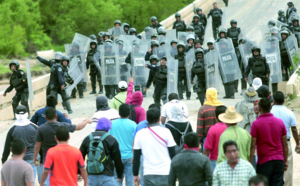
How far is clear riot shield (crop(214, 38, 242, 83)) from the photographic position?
1686 cm

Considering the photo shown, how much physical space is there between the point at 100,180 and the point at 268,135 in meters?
2.00

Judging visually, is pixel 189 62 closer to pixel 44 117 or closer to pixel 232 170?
pixel 44 117

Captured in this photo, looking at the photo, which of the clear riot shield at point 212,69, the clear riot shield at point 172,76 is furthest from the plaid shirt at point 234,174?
the clear riot shield at point 212,69

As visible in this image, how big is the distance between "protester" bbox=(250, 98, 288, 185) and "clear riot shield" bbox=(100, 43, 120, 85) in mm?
10555

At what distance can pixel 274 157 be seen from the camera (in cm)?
736

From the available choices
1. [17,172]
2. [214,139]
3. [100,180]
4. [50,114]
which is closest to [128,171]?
[100,180]

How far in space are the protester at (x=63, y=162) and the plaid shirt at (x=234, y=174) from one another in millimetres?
1564

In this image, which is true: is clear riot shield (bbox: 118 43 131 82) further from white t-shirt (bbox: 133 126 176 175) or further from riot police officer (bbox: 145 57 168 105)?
white t-shirt (bbox: 133 126 176 175)

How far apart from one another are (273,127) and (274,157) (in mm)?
351

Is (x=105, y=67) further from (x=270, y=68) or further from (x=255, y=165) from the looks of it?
(x=255, y=165)

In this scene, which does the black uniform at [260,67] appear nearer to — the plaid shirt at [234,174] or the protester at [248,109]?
the protester at [248,109]

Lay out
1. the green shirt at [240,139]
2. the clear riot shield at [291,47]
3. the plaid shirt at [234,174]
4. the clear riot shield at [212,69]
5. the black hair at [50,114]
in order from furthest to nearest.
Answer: the clear riot shield at [291,47] → the clear riot shield at [212,69] → the black hair at [50,114] → the green shirt at [240,139] → the plaid shirt at [234,174]

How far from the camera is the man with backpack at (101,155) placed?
7.22 metres

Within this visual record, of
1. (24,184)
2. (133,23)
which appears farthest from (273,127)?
(133,23)
